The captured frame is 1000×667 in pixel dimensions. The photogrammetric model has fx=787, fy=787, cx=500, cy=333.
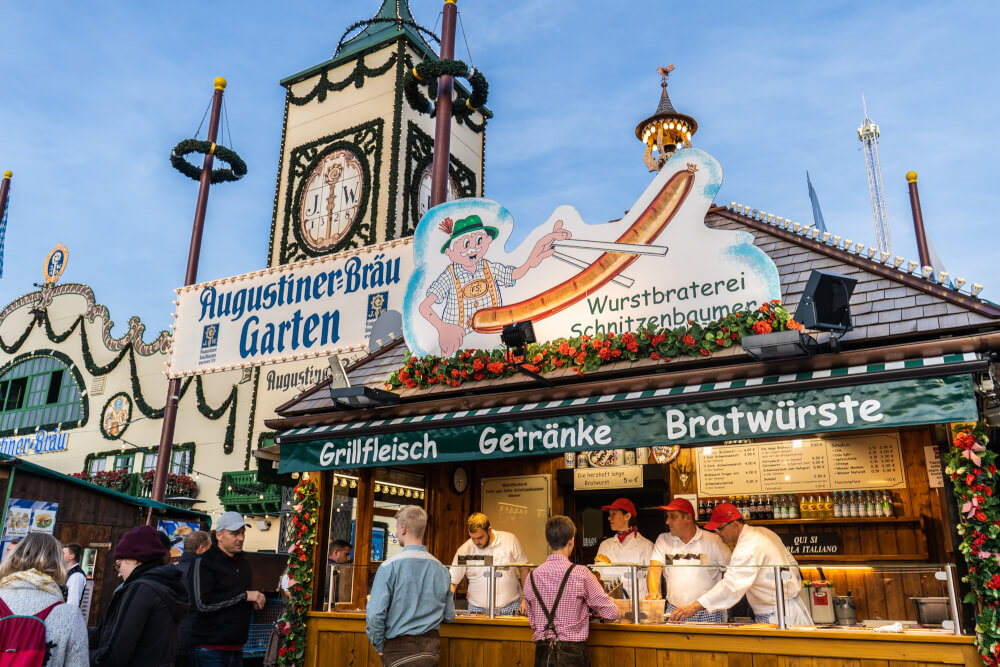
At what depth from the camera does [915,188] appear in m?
15.6

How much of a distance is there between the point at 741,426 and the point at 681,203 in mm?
2320

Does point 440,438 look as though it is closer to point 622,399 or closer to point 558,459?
point 622,399

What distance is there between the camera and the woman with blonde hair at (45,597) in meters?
3.82

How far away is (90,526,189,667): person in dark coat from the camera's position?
14.5 feet

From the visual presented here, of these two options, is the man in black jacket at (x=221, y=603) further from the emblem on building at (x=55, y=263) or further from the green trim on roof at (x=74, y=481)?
the emblem on building at (x=55, y=263)

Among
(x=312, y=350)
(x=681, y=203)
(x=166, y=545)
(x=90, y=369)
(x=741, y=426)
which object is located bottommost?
(x=166, y=545)

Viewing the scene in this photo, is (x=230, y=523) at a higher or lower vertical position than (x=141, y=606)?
higher

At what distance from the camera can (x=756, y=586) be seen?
5695 mm

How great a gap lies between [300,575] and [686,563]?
3916 mm

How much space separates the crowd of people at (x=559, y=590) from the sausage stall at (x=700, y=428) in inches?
6.3

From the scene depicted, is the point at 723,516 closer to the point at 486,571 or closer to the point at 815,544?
the point at 486,571

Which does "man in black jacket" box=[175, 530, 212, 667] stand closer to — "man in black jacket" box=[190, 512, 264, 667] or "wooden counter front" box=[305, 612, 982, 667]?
"man in black jacket" box=[190, 512, 264, 667]

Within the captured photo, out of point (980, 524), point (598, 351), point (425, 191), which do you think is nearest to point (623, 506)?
point (598, 351)

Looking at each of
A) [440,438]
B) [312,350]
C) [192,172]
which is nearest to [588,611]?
[440,438]
